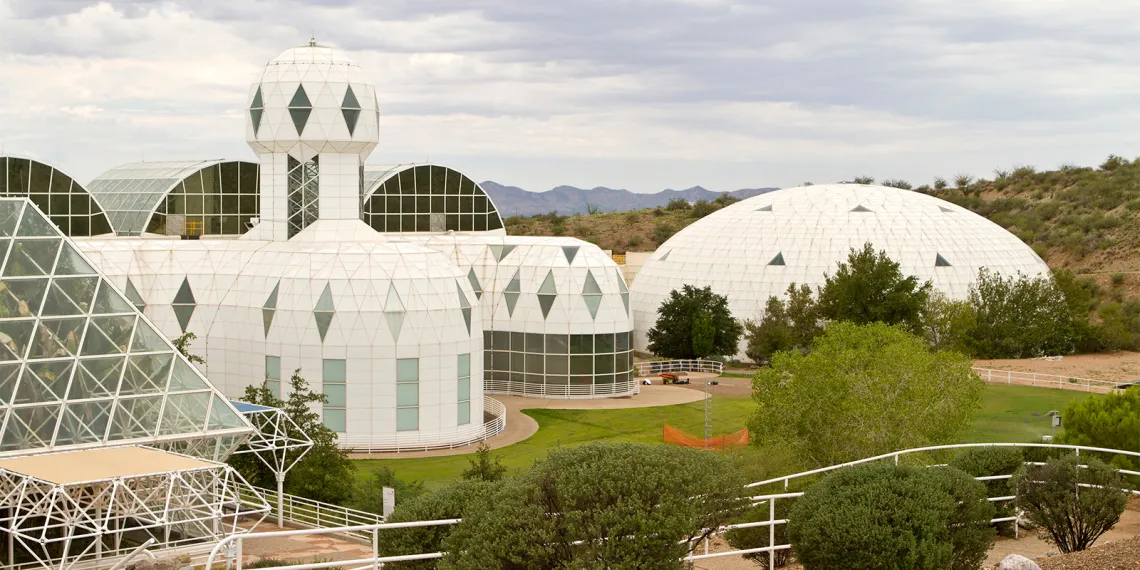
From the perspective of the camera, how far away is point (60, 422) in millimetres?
27781

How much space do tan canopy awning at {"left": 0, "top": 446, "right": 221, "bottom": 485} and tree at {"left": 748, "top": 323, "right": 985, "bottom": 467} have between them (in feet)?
44.9

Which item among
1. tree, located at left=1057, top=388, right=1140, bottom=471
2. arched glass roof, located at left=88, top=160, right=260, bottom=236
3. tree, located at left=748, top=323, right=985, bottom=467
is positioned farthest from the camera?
arched glass roof, located at left=88, top=160, right=260, bottom=236

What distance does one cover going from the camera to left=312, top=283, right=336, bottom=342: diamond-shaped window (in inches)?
1751

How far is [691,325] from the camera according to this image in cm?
6544

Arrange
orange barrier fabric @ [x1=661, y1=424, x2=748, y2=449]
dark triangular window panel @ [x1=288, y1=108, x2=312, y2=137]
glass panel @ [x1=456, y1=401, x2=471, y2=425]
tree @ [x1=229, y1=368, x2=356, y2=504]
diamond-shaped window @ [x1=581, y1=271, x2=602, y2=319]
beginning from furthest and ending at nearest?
1. diamond-shaped window @ [x1=581, y1=271, x2=602, y2=319]
2. dark triangular window panel @ [x1=288, y1=108, x2=312, y2=137]
3. glass panel @ [x1=456, y1=401, x2=471, y2=425]
4. orange barrier fabric @ [x1=661, y1=424, x2=748, y2=449]
5. tree @ [x1=229, y1=368, x2=356, y2=504]

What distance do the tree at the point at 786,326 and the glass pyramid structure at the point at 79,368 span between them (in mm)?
36083

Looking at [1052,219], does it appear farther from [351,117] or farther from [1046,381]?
[351,117]

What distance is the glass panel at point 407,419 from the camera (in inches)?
1750

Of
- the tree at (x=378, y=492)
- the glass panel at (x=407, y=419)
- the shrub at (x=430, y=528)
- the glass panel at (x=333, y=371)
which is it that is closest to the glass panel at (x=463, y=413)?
the glass panel at (x=407, y=419)

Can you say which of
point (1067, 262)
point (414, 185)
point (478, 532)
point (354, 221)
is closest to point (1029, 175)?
point (1067, 262)

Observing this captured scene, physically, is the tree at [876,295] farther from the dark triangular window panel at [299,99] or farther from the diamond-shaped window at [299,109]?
the dark triangular window panel at [299,99]

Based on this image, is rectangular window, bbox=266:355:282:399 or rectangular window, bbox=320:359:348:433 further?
rectangular window, bbox=266:355:282:399

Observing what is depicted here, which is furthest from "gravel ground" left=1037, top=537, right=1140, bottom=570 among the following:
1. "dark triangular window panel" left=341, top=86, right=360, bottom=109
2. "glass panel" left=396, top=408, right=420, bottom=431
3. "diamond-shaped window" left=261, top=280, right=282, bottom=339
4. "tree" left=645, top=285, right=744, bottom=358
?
"tree" left=645, top=285, right=744, bottom=358

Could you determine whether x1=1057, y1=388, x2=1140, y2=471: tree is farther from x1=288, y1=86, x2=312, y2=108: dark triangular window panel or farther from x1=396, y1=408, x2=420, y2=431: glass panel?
x1=288, y1=86, x2=312, y2=108: dark triangular window panel
